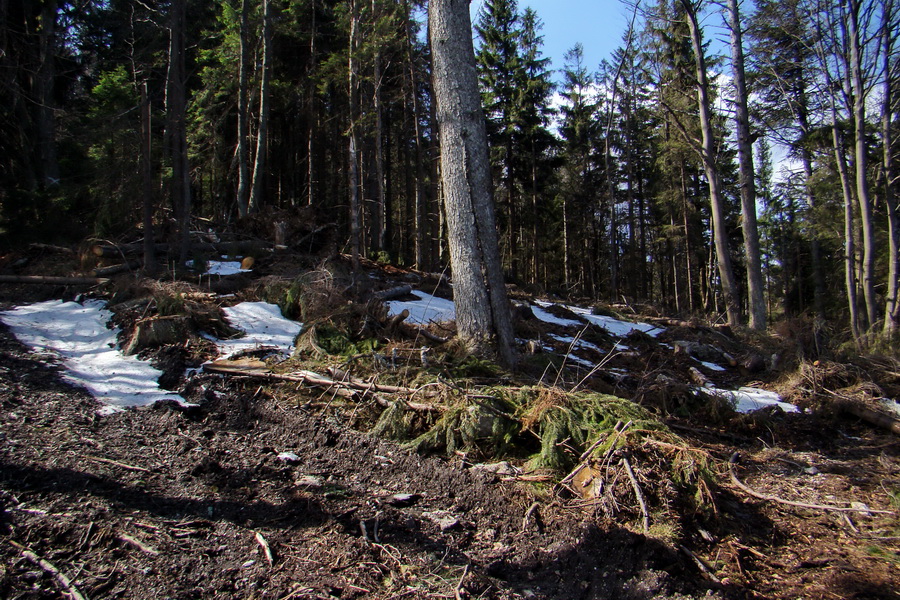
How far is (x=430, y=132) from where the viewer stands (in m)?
22.8

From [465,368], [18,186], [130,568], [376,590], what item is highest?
[18,186]

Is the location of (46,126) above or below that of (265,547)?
above

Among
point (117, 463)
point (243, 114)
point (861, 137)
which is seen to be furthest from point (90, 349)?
point (861, 137)

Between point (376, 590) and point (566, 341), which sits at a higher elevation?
point (566, 341)

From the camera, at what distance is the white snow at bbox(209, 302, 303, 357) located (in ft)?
18.9

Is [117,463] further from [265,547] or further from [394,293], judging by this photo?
[394,293]

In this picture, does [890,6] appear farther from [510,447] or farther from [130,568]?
[130,568]

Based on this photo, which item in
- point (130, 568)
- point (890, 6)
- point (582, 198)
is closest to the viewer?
point (130, 568)

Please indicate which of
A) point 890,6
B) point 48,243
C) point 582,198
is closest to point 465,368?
point 48,243

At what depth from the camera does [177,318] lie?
5.77 metres

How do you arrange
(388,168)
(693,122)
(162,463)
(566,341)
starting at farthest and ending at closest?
(388,168), (693,122), (566,341), (162,463)

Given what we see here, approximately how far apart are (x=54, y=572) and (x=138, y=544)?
1.13 ft

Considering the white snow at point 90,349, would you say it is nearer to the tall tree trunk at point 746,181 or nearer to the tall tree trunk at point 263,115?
the tall tree trunk at point 263,115

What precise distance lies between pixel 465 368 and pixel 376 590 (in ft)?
8.62
